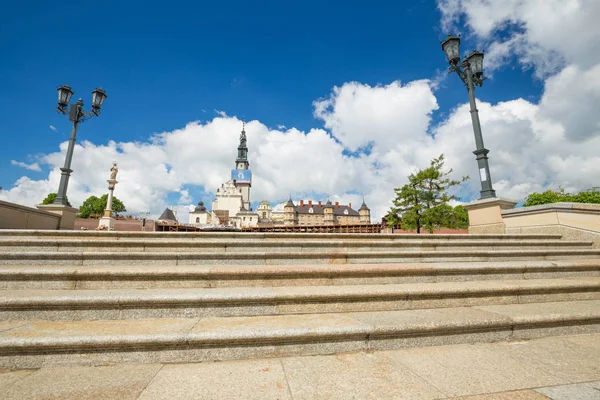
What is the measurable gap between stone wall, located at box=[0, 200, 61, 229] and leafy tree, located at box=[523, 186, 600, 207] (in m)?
63.6

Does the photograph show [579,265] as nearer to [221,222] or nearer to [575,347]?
[575,347]

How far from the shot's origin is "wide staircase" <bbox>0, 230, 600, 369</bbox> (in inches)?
94.9

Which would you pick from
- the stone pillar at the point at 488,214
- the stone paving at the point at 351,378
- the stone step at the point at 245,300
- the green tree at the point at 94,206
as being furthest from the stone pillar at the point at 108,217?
the green tree at the point at 94,206

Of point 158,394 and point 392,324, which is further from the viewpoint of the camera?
point 392,324

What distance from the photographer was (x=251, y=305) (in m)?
3.12

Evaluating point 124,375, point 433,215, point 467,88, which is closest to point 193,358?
point 124,375

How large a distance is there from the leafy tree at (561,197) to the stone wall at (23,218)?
6365 centimetres

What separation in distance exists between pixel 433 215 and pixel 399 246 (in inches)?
670

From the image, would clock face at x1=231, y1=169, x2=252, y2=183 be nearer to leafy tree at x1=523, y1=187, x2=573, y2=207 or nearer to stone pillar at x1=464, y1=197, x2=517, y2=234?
leafy tree at x1=523, y1=187, x2=573, y2=207

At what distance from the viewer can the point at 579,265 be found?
4.72m

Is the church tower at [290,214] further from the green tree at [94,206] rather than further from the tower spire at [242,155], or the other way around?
the green tree at [94,206]

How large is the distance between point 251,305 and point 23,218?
8995 millimetres

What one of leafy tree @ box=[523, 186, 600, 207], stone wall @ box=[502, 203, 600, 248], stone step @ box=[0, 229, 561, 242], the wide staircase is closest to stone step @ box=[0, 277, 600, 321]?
the wide staircase

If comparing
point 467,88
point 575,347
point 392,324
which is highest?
point 467,88
